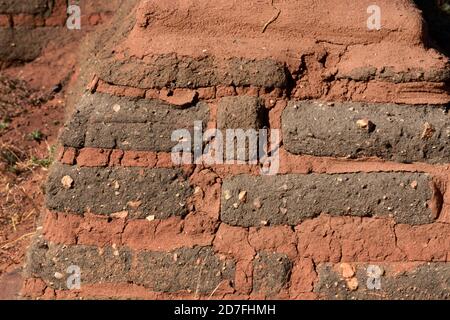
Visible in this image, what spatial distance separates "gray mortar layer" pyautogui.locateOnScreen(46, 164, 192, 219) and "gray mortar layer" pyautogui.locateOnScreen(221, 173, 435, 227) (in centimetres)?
22

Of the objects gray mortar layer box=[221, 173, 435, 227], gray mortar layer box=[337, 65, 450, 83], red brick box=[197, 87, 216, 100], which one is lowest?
gray mortar layer box=[221, 173, 435, 227]

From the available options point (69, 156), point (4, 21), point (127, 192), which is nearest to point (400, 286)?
point (127, 192)

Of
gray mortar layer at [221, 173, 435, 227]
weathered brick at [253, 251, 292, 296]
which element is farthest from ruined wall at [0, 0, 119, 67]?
weathered brick at [253, 251, 292, 296]

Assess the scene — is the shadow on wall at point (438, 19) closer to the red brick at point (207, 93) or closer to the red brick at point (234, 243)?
the red brick at point (207, 93)

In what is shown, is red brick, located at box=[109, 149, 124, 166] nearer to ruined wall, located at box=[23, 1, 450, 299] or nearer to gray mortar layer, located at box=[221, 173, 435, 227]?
ruined wall, located at box=[23, 1, 450, 299]

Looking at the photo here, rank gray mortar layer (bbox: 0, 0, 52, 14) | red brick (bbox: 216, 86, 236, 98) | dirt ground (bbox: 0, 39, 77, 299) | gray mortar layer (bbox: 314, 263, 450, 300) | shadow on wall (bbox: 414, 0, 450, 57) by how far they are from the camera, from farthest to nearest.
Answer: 1. gray mortar layer (bbox: 0, 0, 52, 14)
2. shadow on wall (bbox: 414, 0, 450, 57)
3. dirt ground (bbox: 0, 39, 77, 299)
4. red brick (bbox: 216, 86, 236, 98)
5. gray mortar layer (bbox: 314, 263, 450, 300)

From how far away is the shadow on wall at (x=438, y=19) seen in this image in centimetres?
488

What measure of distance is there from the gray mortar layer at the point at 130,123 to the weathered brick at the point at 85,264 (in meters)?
0.47

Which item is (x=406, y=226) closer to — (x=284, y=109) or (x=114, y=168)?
(x=284, y=109)

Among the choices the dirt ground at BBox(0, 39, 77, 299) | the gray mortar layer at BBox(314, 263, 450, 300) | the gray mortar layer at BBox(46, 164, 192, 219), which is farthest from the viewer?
the dirt ground at BBox(0, 39, 77, 299)

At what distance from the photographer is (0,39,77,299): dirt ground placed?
374cm

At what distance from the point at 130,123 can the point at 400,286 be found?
1.38 m

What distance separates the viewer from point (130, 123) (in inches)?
112

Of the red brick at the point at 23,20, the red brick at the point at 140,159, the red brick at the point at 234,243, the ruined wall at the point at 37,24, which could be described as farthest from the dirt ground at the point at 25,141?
the red brick at the point at 234,243
